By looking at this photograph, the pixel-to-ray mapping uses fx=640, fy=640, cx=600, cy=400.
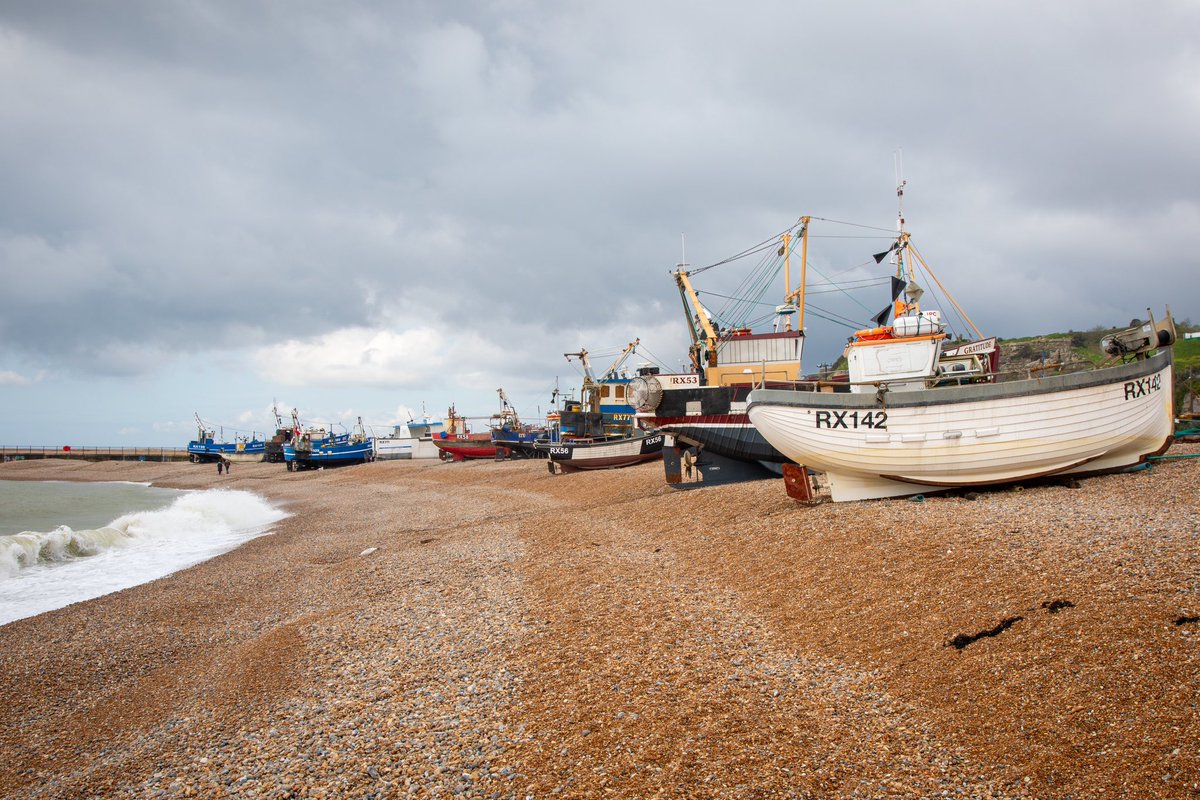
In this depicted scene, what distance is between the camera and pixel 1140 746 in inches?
162

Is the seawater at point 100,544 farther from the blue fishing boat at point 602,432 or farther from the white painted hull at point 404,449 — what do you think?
the white painted hull at point 404,449

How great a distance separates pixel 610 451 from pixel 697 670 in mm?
29823

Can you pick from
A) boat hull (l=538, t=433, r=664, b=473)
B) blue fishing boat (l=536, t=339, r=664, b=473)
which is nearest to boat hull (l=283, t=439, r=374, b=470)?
blue fishing boat (l=536, t=339, r=664, b=473)

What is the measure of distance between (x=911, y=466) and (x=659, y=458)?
25.4m

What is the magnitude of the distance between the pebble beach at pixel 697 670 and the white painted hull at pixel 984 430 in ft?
Answer: 2.24

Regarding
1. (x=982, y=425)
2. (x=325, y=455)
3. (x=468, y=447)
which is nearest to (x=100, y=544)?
(x=982, y=425)

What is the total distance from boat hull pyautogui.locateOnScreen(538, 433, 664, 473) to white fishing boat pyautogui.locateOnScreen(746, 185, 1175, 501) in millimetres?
22680

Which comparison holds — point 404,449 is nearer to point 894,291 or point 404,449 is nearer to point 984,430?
point 894,291

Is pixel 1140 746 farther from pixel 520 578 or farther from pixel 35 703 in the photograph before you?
pixel 35 703

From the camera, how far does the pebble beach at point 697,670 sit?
4645 millimetres

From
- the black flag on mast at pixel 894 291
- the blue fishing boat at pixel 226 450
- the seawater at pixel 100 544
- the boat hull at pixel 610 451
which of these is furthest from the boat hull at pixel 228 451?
Answer: the black flag on mast at pixel 894 291

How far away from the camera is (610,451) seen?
119 feet

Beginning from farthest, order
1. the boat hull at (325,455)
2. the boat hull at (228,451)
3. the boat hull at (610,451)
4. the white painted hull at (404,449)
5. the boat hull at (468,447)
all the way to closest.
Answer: the boat hull at (228,451) → the white painted hull at (404,449) → the boat hull at (325,455) → the boat hull at (468,447) → the boat hull at (610,451)

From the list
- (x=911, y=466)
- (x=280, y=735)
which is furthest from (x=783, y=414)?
(x=280, y=735)
